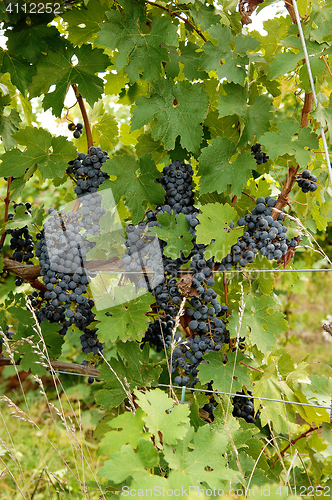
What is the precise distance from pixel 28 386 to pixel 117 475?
147 inches

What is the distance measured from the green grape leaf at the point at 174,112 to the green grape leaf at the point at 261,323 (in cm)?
55

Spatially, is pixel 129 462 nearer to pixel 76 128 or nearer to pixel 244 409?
pixel 244 409

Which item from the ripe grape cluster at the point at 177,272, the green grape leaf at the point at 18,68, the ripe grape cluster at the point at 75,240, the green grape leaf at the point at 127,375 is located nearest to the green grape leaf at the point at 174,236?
the ripe grape cluster at the point at 177,272

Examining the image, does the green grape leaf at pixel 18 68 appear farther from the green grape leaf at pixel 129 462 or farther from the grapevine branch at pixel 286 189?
the green grape leaf at pixel 129 462

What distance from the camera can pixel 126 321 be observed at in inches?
50.4

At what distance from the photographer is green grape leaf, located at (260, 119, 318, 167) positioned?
3.94 feet

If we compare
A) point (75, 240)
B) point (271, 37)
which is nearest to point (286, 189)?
point (271, 37)

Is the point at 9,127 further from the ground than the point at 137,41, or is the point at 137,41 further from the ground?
the point at 137,41

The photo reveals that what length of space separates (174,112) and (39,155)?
1.64 ft

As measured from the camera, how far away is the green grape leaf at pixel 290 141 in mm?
1200

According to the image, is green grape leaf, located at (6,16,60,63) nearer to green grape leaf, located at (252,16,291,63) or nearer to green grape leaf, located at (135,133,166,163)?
green grape leaf, located at (135,133,166,163)

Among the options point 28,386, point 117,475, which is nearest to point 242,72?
point 117,475

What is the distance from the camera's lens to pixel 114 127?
1693 millimetres

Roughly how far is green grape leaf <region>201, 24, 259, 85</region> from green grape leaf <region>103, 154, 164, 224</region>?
355 mm
